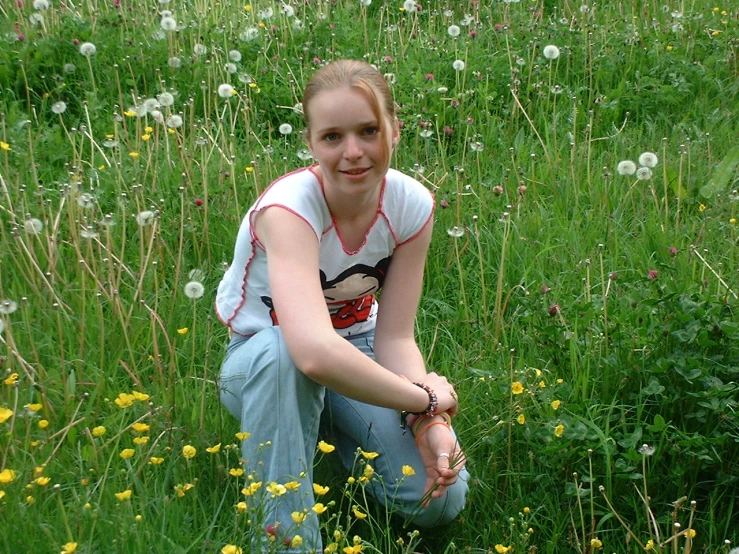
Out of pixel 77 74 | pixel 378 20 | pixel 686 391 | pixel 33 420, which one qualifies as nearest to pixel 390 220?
pixel 686 391

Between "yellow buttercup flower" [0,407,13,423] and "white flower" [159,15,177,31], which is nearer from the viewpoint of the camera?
"yellow buttercup flower" [0,407,13,423]

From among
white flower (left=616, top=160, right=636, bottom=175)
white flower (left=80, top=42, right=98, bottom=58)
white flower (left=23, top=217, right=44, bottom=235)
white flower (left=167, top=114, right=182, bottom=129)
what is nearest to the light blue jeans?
white flower (left=23, top=217, right=44, bottom=235)

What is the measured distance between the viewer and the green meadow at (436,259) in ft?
7.70

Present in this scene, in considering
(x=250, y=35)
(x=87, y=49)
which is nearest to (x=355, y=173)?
(x=87, y=49)

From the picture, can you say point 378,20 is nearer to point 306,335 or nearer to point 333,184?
point 333,184

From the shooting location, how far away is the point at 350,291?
2594 mm

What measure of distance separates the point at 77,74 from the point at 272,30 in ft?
3.20

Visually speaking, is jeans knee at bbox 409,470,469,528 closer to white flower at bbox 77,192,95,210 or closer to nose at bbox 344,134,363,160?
nose at bbox 344,134,363,160

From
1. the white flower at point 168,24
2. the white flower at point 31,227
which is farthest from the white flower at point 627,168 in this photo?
the white flower at point 168,24

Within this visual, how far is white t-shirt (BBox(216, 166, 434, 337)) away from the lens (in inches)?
96.4

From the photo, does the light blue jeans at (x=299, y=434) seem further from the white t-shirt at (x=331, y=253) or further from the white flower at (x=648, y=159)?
the white flower at (x=648, y=159)

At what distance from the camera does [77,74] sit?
4488 millimetres

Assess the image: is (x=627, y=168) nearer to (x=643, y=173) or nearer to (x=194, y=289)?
(x=643, y=173)

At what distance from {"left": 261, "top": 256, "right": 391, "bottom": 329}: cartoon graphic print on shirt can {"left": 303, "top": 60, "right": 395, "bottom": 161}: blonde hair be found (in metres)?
0.35
